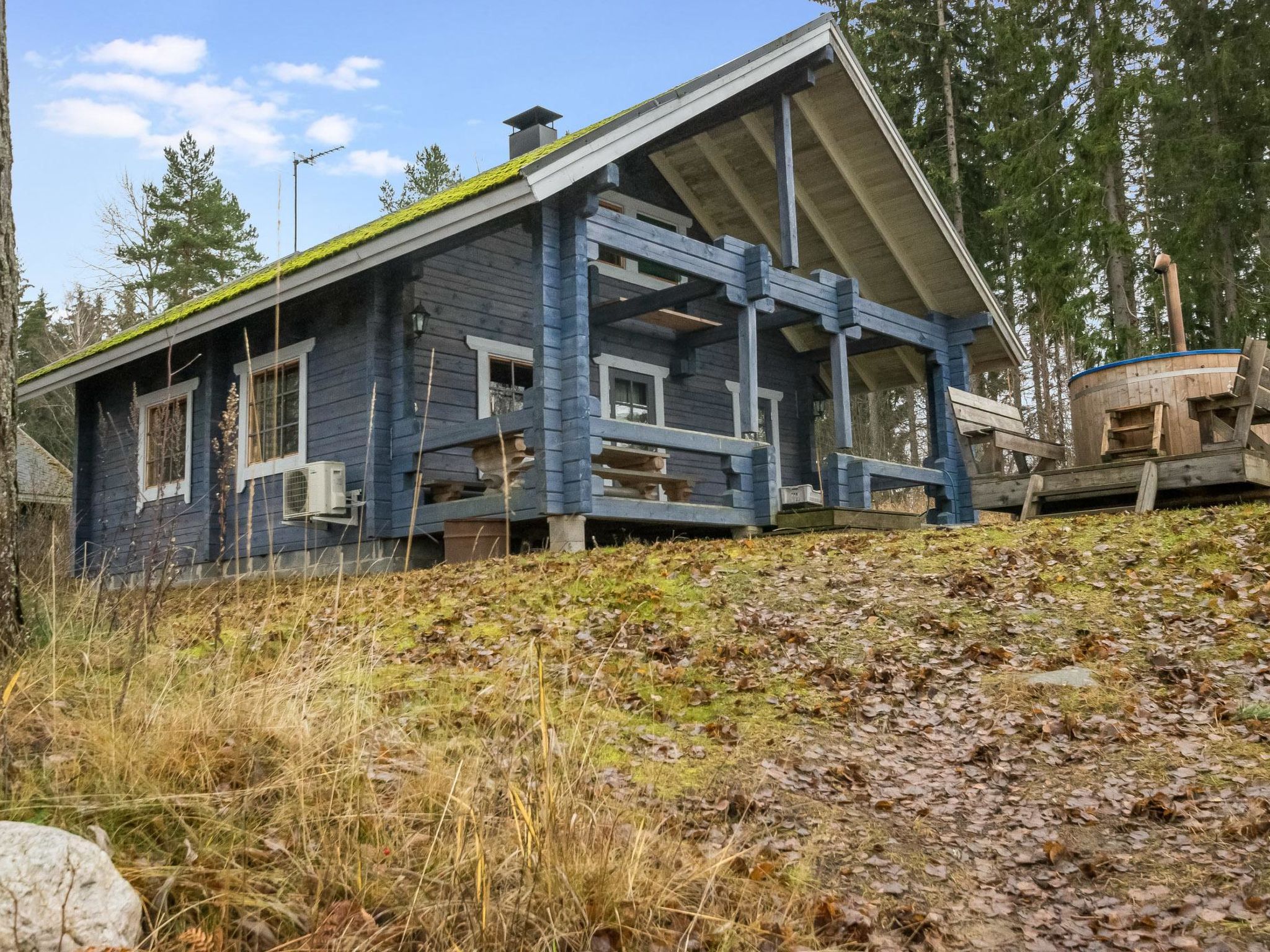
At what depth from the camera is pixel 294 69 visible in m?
76.3

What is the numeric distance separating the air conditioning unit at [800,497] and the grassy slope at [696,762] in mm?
4827

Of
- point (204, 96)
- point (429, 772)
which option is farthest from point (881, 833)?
point (204, 96)

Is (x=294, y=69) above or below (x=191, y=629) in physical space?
above

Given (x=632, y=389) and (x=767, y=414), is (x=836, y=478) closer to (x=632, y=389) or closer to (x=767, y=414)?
(x=632, y=389)

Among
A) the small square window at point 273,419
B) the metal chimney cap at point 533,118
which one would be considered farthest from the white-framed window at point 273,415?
the metal chimney cap at point 533,118

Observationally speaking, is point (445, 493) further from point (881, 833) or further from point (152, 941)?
point (152, 941)

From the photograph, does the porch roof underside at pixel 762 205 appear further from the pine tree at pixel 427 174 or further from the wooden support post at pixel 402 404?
the pine tree at pixel 427 174

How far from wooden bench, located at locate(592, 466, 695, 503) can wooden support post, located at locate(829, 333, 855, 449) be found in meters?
1.98

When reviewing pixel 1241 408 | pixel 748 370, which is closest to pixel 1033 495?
pixel 1241 408

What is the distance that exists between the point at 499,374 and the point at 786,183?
4.06 m

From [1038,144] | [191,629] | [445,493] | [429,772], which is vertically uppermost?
[1038,144]

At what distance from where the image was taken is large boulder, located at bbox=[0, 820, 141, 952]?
2.40 metres

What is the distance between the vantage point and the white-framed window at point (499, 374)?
12.7 metres

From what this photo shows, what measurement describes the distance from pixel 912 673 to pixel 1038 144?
1858cm
